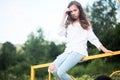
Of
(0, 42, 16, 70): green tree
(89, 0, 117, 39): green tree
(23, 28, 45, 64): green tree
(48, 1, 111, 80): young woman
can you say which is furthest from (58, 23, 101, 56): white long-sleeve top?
(0, 42, 16, 70): green tree

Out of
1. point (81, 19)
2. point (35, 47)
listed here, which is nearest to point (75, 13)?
point (81, 19)

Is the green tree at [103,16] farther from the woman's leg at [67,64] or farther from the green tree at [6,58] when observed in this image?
the green tree at [6,58]

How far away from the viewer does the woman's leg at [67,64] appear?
8.91 feet

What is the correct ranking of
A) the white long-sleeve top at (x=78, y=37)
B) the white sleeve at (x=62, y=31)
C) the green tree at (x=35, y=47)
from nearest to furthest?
the white long-sleeve top at (x=78, y=37)
the white sleeve at (x=62, y=31)
the green tree at (x=35, y=47)

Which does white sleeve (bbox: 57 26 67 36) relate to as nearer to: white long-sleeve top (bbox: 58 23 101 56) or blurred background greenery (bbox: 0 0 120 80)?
white long-sleeve top (bbox: 58 23 101 56)

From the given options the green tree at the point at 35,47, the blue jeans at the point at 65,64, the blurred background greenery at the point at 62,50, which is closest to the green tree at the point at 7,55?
the blurred background greenery at the point at 62,50

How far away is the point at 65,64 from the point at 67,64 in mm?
14

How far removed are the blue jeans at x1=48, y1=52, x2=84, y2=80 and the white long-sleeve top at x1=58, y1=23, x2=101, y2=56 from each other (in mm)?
56

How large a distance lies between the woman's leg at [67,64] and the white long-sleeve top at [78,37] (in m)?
0.06

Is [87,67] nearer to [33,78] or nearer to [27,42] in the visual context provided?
[33,78]

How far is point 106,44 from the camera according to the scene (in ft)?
10.2

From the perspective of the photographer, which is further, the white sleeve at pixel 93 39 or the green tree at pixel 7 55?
the green tree at pixel 7 55

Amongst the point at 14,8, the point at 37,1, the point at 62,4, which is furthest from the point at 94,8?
the point at 14,8

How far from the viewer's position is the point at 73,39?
115 inches
